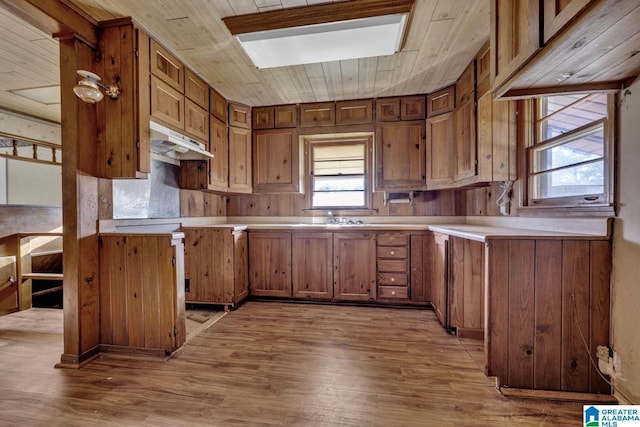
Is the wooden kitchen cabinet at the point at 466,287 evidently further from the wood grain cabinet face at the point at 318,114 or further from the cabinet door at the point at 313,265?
the wood grain cabinet face at the point at 318,114

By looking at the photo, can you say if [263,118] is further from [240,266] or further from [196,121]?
[240,266]

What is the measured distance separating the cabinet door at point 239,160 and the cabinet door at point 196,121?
17.2 inches

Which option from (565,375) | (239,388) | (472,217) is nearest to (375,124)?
(472,217)

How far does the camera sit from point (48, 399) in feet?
4.86

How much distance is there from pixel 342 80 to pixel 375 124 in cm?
71

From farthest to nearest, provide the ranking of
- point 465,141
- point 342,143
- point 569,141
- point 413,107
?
1. point 342,143
2. point 413,107
3. point 465,141
4. point 569,141

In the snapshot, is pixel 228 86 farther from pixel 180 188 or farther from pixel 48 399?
pixel 48 399

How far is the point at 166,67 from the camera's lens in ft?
7.17

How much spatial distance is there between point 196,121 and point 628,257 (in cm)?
332

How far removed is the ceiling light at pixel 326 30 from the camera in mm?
1740

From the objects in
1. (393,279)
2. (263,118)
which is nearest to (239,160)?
(263,118)

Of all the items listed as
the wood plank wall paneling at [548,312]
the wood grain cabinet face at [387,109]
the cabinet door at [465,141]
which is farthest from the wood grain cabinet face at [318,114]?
the wood plank wall paneling at [548,312]

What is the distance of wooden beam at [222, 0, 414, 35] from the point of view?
1709 millimetres

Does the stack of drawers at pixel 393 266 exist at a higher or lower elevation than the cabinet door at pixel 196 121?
lower
